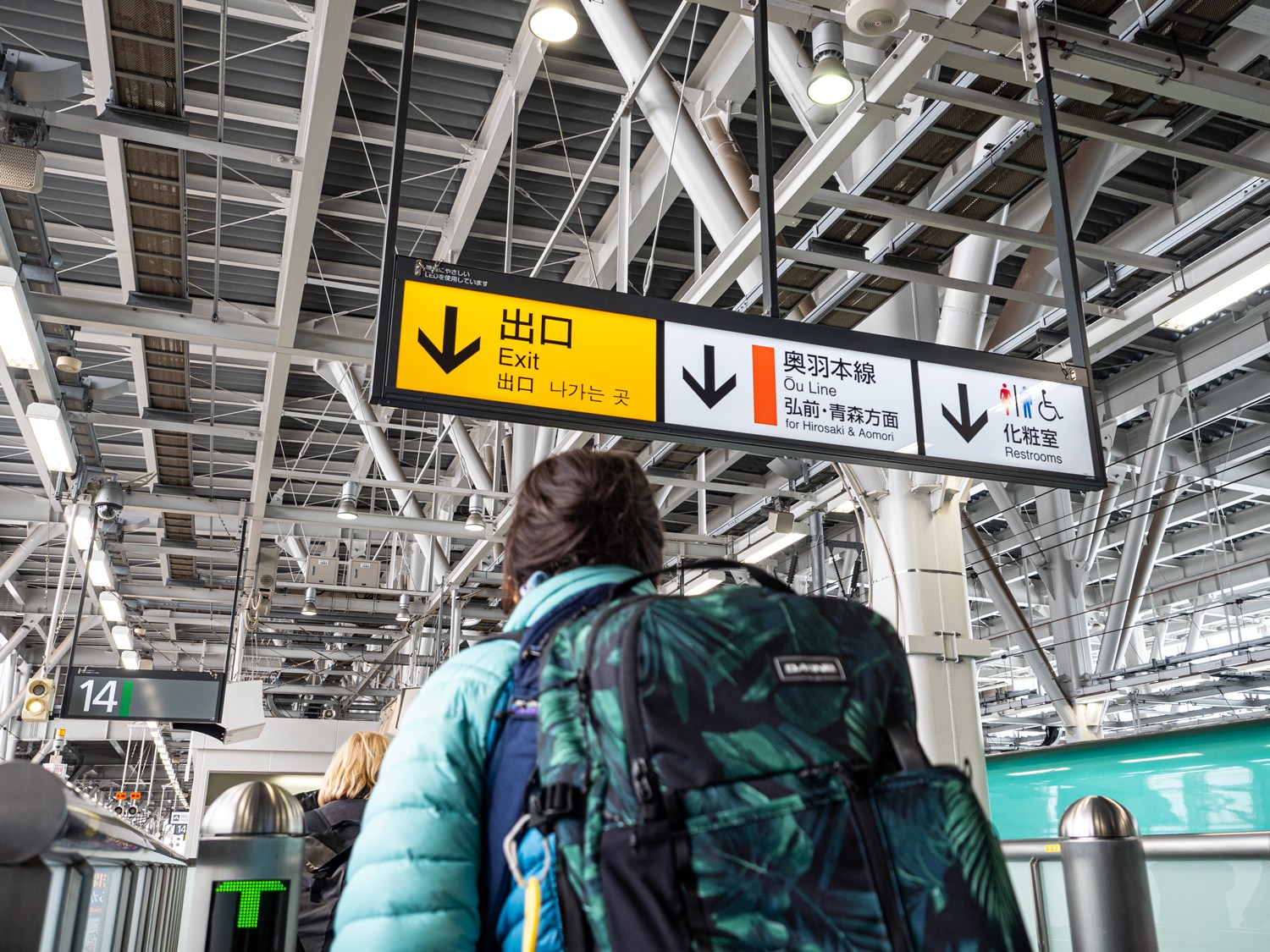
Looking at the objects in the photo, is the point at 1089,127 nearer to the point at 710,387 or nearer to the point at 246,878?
the point at 710,387

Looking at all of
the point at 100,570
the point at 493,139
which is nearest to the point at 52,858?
the point at 493,139

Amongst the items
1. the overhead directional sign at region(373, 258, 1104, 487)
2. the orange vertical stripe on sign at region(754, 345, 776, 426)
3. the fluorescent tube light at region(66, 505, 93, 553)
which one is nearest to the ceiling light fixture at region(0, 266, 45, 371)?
the fluorescent tube light at region(66, 505, 93, 553)

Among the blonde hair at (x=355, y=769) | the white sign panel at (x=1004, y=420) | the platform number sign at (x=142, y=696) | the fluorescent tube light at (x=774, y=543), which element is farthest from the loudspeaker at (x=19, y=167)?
the fluorescent tube light at (x=774, y=543)

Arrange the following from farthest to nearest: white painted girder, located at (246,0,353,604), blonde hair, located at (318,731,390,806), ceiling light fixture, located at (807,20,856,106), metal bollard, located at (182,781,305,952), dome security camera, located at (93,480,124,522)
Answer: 1. dome security camera, located at (93,480,124,522)
2. white painted girder, located at (246,0,353,604)
3. ceiling light fixture, located at (807,20,856,106)
4. blonde hair, located at (318,731,390,806)
5. metal bollard, located at (182,781,305,952)

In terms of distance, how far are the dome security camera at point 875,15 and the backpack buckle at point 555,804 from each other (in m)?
4.29

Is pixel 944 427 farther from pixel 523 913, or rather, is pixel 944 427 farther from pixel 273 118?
pixel 273 118

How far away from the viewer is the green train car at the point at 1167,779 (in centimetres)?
611

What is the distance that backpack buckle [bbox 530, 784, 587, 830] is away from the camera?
1.22 metres

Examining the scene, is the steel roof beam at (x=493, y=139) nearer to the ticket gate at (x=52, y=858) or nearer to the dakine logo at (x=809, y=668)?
the ticket gate at (x=52, y=858)

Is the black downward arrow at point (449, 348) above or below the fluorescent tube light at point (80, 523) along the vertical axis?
below

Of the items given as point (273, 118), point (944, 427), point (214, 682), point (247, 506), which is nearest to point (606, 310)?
point (944, 427)

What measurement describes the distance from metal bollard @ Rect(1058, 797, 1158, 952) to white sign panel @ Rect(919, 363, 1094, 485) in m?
1.46

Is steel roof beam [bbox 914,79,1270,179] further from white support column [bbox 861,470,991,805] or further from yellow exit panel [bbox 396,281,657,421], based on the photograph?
white support column [bbox 861,470,991,805]

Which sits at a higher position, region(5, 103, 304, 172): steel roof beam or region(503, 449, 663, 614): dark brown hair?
region(5, 103, 304, 172): steel roof beam
